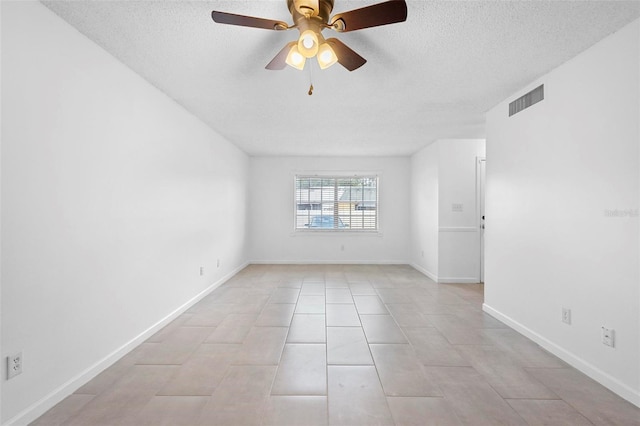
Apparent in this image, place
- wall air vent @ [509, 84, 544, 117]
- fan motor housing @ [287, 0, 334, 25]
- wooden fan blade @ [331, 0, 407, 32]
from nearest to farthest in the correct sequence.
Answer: wooden fan blade @ [331, 0, 407, 32], fan motor housing @ [287, 0, 334, 25], wall air vent @ [509, 84, 544, 117]

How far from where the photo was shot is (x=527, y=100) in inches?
112

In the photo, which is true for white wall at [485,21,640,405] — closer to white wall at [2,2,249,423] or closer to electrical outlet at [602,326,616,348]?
electrical outlet at [602,326,616,348]

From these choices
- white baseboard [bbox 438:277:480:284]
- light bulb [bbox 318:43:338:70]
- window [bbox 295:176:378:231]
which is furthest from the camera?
window [bbox 295:176:378:231]

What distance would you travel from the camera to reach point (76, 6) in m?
1.78

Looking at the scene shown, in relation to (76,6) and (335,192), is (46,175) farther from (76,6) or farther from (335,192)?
(335,192)

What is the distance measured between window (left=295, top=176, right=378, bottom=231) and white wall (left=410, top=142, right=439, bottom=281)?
0.93m

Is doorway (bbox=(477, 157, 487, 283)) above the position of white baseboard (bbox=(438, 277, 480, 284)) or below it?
above

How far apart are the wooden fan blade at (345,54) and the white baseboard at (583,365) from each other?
2760mm

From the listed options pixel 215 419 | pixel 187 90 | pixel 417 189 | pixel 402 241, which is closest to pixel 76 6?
pixel 187 90

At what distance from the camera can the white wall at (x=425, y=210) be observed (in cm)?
515

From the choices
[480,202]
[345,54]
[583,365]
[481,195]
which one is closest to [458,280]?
[480,202]

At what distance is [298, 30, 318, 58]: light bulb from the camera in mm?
1607

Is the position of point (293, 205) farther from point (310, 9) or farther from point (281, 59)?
point (310, 9)

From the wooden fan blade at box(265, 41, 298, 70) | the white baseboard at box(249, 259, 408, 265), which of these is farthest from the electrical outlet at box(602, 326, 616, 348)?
the white baseboard at box(249, 259, 408, 265)
